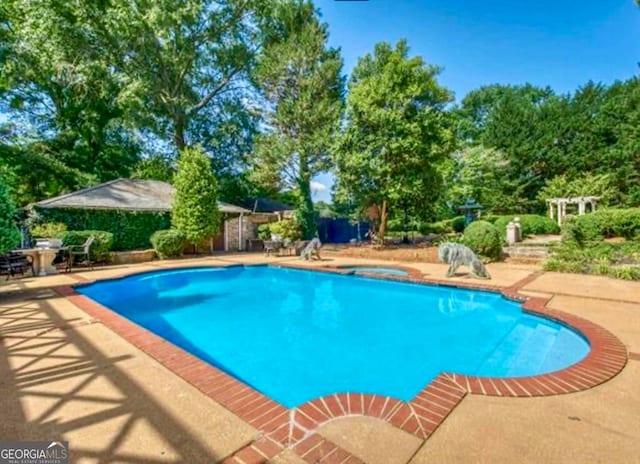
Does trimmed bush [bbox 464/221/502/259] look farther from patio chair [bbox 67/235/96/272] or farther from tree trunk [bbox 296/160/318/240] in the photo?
patio chair [bbox 67/235/96/272]

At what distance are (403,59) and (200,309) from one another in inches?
636

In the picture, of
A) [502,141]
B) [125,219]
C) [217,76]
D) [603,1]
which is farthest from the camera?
[502,141]

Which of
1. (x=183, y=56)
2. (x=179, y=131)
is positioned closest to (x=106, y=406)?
(x=179, y=131)

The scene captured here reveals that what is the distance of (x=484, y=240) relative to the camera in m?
12.0

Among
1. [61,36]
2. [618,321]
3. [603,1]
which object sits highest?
[61,36]

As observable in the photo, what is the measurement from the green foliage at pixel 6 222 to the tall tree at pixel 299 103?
13.3 m

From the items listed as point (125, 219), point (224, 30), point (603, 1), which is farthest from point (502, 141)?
point (125, 219)

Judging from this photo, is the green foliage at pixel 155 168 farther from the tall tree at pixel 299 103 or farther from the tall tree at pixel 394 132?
the tall tree at pixel 394 132

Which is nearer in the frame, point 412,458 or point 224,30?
point 412,458

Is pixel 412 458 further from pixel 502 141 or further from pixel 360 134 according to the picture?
pixel 502 141

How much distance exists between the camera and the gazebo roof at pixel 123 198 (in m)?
14.3

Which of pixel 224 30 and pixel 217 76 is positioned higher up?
pixel 224 30

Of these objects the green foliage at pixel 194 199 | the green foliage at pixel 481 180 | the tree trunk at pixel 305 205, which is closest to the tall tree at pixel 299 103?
the tree trunk at pixel 305 205

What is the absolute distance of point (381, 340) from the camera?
18.5 ft
